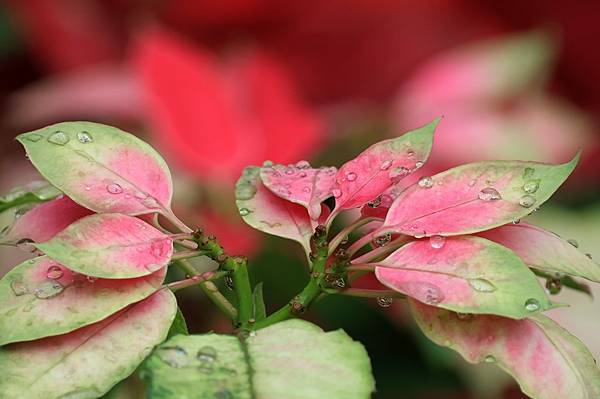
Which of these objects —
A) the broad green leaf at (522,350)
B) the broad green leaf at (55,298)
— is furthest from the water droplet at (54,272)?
the broad green leaf at (522,350)

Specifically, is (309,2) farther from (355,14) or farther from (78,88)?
(78,88)

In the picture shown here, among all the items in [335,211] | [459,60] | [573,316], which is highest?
[335,211]

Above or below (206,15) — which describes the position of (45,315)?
above

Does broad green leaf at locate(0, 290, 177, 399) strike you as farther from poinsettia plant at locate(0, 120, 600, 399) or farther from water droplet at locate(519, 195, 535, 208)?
water droplet at locate(519, 195, 535, 208)

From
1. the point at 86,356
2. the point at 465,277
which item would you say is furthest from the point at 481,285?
the point at 86,356

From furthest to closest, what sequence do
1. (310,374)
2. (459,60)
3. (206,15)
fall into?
(206,15)
(459,60)
(310,374)

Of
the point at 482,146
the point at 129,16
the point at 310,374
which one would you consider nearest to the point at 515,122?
the point at 482,146

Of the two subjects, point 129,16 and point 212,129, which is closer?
point 212,129

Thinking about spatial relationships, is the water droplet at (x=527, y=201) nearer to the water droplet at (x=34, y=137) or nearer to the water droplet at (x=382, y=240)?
the water droplet at (x=382, y=240)
